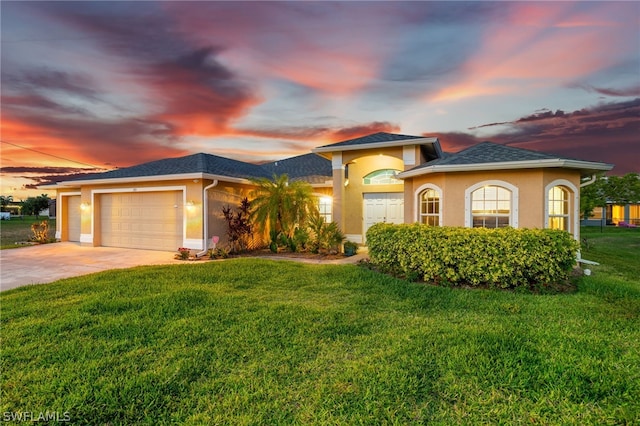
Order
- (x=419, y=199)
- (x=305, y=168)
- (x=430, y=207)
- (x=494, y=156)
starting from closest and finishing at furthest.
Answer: (x=494, y=156), (x=430, y=207), (x=419, y=199), (x=305, y=168)

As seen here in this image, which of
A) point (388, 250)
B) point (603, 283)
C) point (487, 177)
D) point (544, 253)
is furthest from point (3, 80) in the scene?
point (603, 283)

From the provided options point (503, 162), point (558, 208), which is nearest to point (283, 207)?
point (503, 162)

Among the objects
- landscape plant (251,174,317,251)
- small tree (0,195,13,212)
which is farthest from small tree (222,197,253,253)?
small tree (0,195,13,212)

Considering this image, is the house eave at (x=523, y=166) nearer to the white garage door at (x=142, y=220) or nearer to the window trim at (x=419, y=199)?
the window trim at (x=419, y=199)

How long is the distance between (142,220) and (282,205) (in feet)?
20.7

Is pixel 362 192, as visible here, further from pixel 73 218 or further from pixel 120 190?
pixel 73 218

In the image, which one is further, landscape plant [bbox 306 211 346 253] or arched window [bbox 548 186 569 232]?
landscape plant [bbox 306 211 346 253]

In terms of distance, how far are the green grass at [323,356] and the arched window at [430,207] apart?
4.23m

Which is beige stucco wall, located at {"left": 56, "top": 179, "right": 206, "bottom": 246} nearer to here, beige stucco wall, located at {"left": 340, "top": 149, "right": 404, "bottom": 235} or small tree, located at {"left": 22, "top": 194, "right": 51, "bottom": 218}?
beige stucco wall, located at {"left": 340, "top": 149, "right": 404, "bottom": 235}

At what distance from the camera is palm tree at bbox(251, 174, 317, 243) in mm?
11859

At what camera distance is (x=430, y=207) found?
10.5 meters

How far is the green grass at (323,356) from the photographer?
2.68m

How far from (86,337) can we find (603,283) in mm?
9795

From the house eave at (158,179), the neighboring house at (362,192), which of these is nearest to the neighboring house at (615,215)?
the neighboring house at (362,192)
